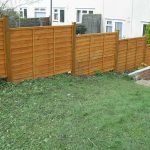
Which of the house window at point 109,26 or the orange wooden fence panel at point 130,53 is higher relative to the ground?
the house window at point 109,26

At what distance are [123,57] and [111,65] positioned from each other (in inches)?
38.2

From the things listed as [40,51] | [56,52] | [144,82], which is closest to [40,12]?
[144,82]

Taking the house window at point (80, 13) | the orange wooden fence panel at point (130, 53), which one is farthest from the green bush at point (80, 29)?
the orange wooden fence panel at point (130, 53)

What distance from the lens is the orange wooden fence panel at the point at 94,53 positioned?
508 inches

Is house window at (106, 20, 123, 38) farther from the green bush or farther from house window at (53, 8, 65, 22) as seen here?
house window at (53, 8, 65, 22)

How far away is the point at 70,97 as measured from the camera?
374 inches

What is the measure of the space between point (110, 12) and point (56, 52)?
13.4 metres

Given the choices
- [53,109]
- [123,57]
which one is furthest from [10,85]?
[123,57]

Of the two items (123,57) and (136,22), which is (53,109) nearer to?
(123,57)

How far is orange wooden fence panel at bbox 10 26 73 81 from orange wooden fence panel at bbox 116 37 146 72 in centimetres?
343

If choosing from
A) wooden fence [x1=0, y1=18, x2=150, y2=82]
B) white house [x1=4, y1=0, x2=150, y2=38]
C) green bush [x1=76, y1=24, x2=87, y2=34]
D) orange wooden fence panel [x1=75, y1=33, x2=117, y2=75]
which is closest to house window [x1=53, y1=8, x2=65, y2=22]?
white house [x1=4, y1=0, x2=150, y2=38]

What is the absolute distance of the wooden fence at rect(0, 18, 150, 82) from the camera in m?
10.4

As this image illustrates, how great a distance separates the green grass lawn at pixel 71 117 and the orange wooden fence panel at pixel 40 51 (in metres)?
0.47

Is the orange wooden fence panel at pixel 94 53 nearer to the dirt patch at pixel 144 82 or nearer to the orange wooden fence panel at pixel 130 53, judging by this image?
the orange wooden fence panel at pixel 130 53
